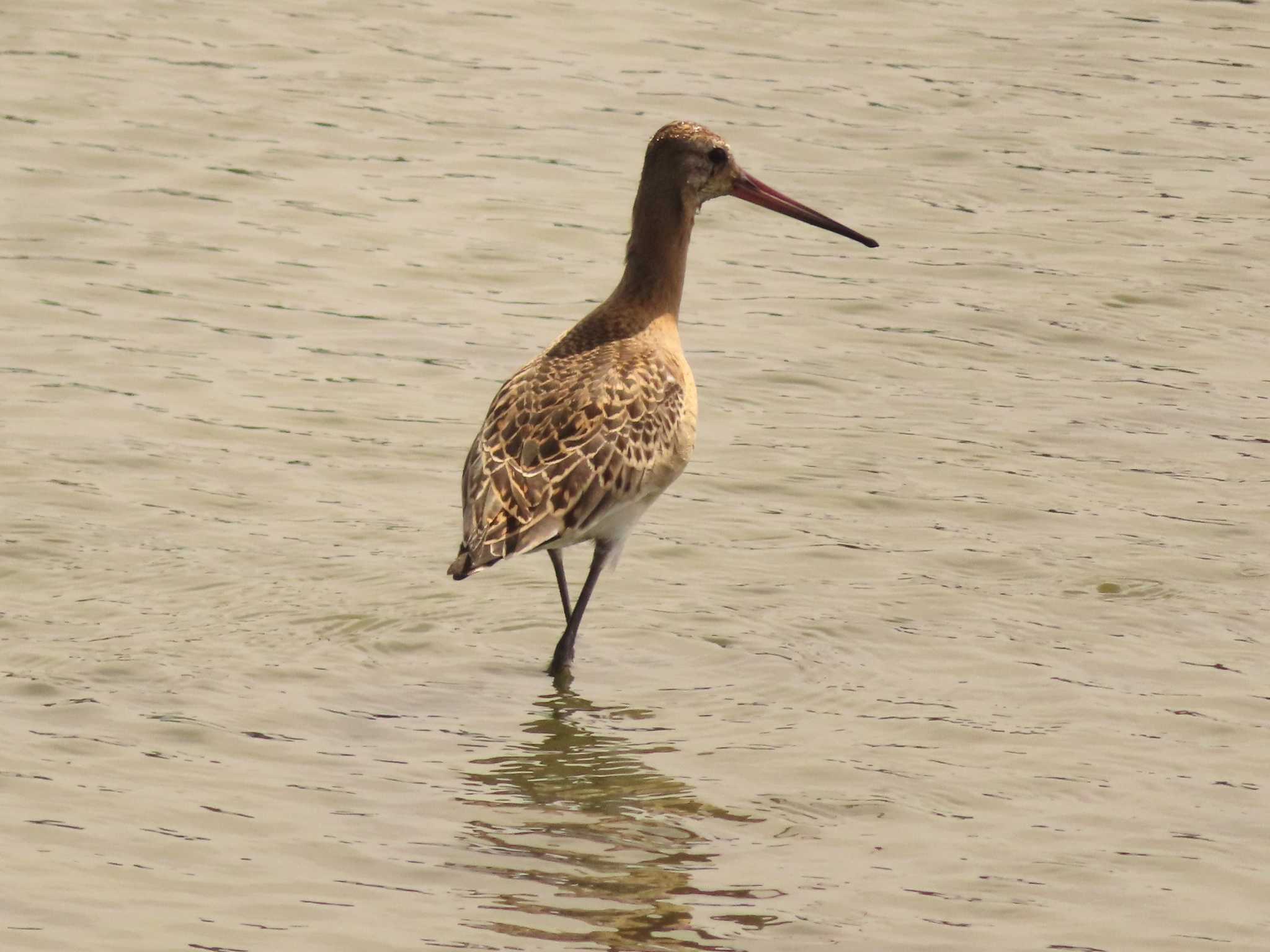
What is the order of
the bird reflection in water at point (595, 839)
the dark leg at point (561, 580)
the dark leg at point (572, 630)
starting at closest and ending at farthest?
the bird reflection in water at point (595, 839)
the dark leg at point (572, 630)
the dark leg at point (561, 580)

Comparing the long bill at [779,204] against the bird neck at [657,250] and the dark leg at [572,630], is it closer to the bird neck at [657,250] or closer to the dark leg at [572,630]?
the bird neck at [657,250]

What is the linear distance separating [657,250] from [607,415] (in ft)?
3.72

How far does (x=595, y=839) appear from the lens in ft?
25.1

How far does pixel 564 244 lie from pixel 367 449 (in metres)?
3.26

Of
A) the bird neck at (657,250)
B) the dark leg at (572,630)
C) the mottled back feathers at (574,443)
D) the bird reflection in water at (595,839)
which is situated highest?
the bird neck at (657,250)

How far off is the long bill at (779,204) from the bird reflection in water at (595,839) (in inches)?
99.8

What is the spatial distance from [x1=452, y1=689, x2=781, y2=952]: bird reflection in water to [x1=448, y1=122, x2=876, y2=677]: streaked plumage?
611 millimetres

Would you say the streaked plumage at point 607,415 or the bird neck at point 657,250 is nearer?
the streaked plumage at point 607,415

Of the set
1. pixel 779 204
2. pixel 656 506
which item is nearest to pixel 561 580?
pixel 656 506

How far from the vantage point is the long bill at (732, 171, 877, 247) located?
10141mm

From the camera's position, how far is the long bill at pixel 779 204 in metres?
10.1

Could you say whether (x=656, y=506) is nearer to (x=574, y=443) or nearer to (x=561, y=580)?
(x=561, y=580)

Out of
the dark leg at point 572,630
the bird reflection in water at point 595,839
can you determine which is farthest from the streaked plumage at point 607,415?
the bird reflection in water at point 595,839

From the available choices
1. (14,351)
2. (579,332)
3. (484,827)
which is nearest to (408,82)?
(14,351)
